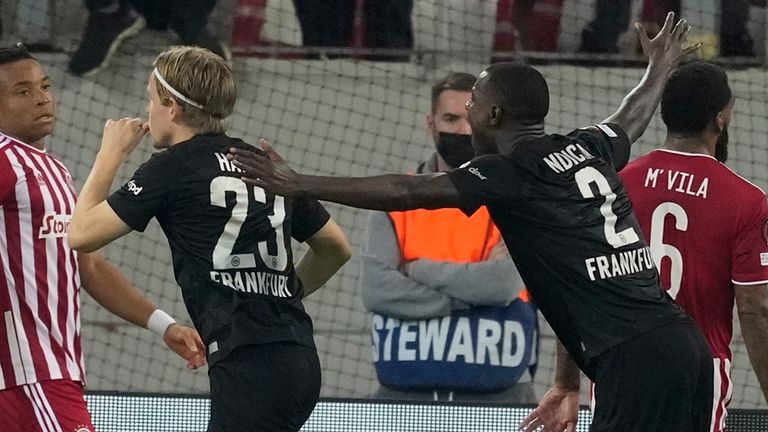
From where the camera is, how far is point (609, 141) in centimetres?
399

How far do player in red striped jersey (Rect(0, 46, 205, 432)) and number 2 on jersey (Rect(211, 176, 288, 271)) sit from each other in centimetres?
53

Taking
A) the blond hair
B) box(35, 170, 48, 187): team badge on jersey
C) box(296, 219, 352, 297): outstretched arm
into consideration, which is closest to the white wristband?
box(296, 219, 352, 297): outstretched arm

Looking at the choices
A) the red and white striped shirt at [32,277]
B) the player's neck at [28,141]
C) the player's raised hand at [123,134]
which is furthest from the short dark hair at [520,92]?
the player's neck at [28,141]

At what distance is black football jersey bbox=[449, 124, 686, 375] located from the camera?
3.64m

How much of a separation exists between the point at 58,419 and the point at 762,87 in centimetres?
555

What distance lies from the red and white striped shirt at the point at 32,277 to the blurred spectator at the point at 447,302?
Result: 69.3 inches

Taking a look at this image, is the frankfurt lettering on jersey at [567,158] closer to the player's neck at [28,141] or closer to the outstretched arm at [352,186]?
the outstretched arm at [352,186]

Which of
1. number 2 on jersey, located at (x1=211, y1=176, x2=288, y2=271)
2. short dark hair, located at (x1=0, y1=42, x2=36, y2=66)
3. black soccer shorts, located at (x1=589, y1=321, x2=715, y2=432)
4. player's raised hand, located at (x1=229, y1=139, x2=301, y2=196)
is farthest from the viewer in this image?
short dark hair, located at (x1=0, y1=42, x2=36, y2=66)

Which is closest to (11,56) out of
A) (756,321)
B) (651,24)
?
(756,321)

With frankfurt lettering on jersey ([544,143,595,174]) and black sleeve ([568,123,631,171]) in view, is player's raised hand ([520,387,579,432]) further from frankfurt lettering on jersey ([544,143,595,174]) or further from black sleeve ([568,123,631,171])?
frankfurt lettering on jersey ([544,143,595,174])

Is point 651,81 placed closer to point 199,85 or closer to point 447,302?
point 199,85

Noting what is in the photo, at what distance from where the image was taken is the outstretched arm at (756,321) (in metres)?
4.13

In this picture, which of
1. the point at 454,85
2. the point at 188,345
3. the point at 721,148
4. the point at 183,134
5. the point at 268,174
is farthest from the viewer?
the point at 454,85

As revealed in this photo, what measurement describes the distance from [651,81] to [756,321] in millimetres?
789
